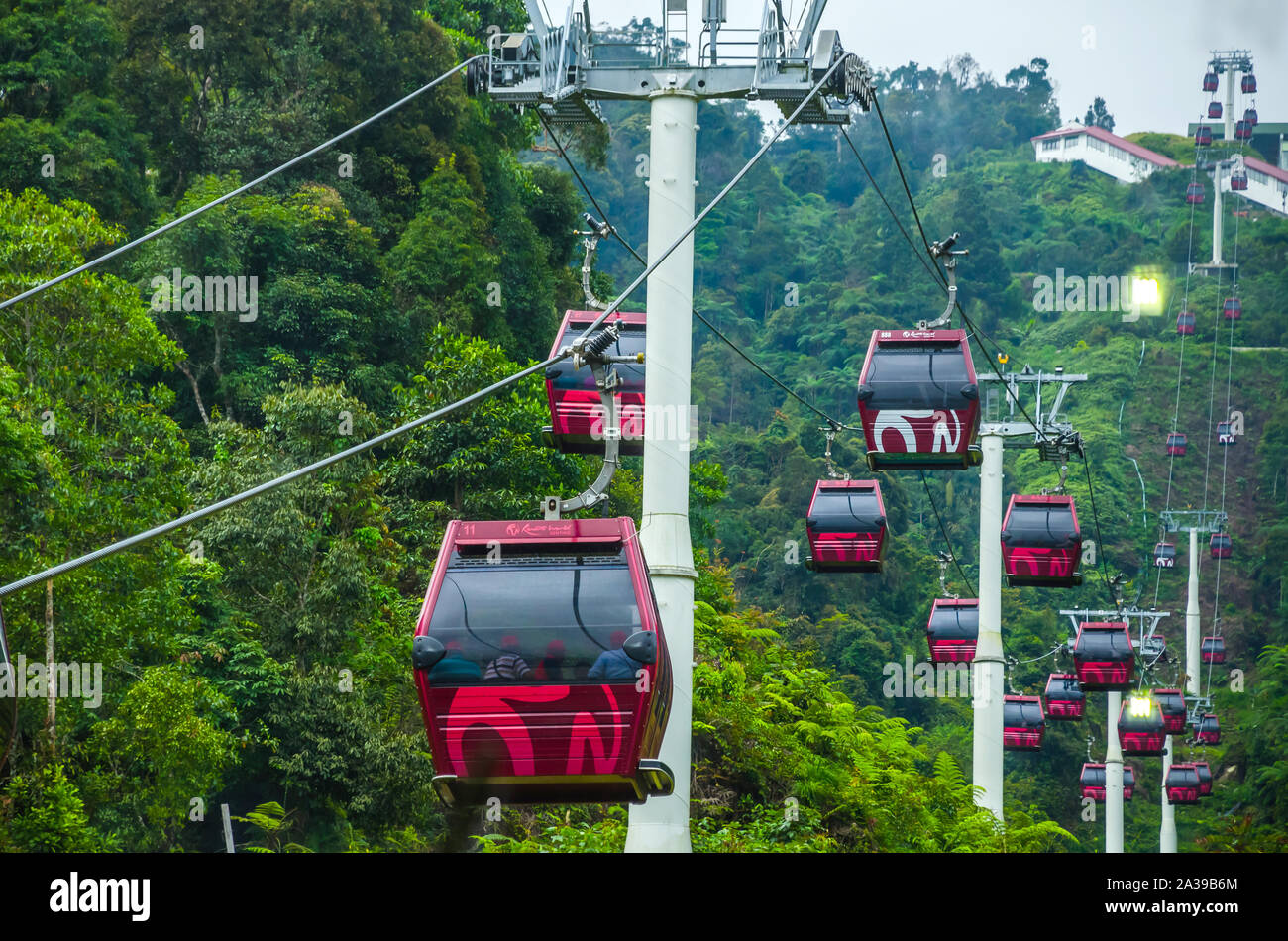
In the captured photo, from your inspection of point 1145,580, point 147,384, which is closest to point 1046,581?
point 147,384

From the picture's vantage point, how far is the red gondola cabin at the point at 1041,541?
23.1m

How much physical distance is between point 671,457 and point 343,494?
14.1 meters

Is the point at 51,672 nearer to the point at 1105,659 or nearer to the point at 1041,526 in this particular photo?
the point at 1041,526

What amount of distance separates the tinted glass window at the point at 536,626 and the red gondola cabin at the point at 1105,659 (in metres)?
20.9

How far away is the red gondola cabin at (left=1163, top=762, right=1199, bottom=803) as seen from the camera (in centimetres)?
4106

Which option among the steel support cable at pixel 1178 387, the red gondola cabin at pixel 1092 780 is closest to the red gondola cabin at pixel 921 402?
the red gondola cabin at pixel 1092 780

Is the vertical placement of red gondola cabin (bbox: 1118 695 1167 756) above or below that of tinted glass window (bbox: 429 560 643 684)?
below

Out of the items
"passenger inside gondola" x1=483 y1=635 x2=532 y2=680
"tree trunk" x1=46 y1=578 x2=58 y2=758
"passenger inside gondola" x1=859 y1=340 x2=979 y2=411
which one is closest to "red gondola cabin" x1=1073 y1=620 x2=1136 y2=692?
"passenger inside gondola" x1=859 y1=340 x2=979 y2=411

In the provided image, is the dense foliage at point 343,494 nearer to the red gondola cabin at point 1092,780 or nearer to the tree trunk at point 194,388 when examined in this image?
the tree trunk at point 194,388

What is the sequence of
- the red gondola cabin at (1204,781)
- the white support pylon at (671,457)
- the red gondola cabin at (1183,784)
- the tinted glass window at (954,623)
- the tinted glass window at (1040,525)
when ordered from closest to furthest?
the white support pylon at (671,457) → the tinted glass window at (1040,525) → the tinted glass window at (954,623) → the red gondola cabin at (1183,784) → the red gondola cabin at (1204,781)

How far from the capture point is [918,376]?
16125 mm

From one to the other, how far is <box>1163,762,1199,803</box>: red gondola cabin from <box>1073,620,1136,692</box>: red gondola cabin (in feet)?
43.4

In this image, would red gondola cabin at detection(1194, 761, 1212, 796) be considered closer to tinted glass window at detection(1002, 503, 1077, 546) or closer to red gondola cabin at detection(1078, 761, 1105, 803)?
red gondola cabin at detection(1078, 761, 1105, 803)

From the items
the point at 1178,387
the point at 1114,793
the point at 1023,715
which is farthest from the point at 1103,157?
the point at 1023,715
